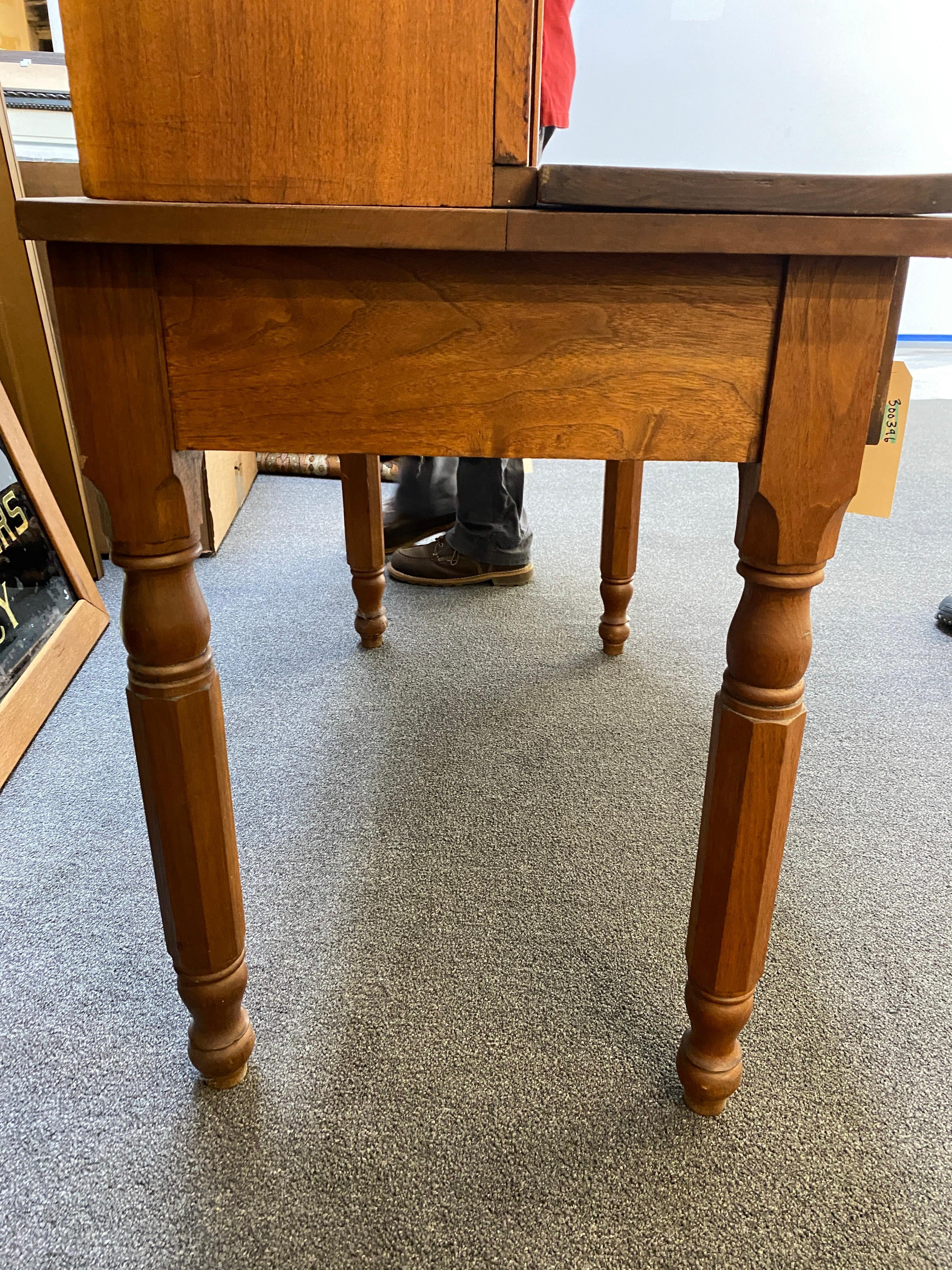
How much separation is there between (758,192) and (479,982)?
72 centimetres

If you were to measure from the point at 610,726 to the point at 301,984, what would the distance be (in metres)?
0.63

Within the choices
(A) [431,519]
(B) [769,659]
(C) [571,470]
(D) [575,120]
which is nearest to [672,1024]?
(B) [769,659]

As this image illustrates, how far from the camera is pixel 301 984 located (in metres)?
0.89

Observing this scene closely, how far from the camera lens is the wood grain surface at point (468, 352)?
560 mm

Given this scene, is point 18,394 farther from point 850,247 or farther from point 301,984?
point 850,247

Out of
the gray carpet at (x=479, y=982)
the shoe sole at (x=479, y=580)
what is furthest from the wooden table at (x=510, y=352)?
the shoe sole at (x=479, y=580)

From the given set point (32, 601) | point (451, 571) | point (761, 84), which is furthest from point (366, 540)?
point (761, 84)

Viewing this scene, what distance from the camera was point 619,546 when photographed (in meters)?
1.47

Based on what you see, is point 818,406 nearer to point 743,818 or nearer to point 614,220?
point 614,220

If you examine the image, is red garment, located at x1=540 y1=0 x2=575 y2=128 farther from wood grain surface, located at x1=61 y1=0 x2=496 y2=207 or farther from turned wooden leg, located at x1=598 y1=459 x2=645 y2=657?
wood grain surface, located at x1=61 y1=0 x2=496 y2=207

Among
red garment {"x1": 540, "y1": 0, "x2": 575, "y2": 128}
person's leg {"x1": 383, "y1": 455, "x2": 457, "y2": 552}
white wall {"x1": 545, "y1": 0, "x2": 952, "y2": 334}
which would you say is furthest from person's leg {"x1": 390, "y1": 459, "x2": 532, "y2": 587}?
white wall {"x1": 545, "y1": 0, "x2": 952, "y2": 334}

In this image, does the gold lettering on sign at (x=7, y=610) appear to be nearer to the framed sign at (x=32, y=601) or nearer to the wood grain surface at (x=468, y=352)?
the framed sign at (x=32, y=601)

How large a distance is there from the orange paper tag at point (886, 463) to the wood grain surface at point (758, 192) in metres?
0.23

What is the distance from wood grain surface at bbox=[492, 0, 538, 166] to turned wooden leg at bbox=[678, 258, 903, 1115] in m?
0.18
